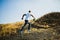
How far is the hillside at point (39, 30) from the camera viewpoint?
1004cm

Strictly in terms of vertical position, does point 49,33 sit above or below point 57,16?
below

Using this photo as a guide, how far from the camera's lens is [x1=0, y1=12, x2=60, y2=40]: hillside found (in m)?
10.0

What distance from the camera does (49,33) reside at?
1067 centimetres

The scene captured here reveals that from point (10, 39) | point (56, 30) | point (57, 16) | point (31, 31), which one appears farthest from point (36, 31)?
point (57, 16)

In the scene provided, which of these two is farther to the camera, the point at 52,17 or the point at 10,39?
the point at 52,17

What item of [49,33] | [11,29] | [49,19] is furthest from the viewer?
[49,19]

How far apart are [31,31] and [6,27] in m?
1.91

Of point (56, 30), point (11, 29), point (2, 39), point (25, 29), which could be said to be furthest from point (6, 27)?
point (56, 30)

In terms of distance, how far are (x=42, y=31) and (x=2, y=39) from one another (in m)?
2.51

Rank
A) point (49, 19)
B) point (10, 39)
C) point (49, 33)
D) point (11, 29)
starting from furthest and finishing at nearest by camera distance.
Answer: point (49, 19) → point (11, 29) → point (49, 33) → point (10, 39)

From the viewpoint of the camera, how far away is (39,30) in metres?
11.5

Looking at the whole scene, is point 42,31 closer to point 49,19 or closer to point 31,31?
point 31,31

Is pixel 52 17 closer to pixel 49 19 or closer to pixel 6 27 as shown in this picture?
pixel 49 19

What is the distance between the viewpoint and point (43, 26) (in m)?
12.3
